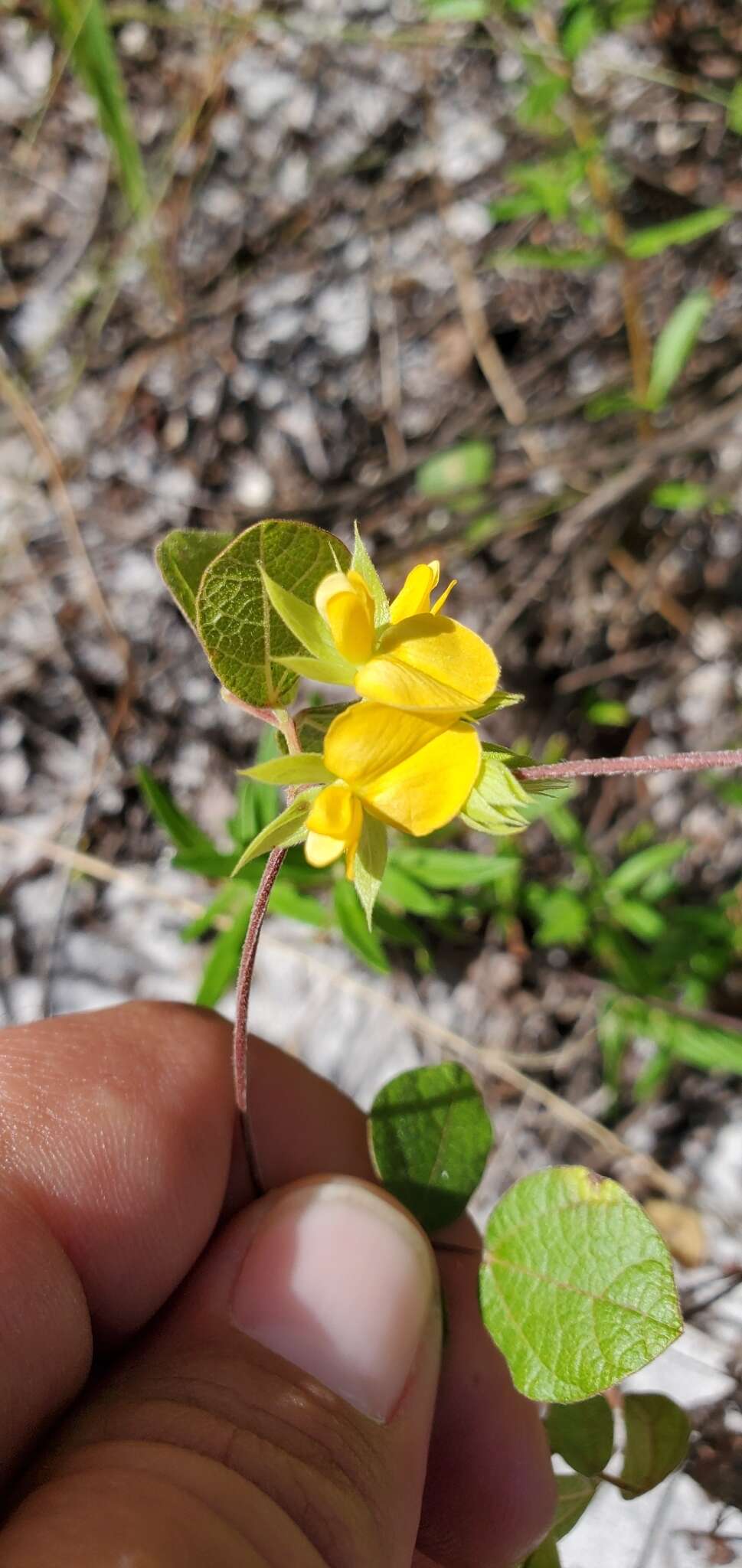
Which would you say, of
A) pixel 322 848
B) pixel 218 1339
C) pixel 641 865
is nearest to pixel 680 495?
pixel 641 865

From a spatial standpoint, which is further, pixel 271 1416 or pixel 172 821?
pixel 172 821

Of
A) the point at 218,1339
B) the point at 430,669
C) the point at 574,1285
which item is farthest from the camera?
the point at 218,1339

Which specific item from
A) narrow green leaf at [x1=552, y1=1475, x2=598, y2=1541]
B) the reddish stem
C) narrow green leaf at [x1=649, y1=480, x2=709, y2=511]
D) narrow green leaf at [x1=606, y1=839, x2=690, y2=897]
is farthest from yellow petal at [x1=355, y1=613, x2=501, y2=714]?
narrow green leaf at [x1=649, y1=480, x2=709, y2=511]

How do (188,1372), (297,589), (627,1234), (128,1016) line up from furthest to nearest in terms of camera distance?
(128,1016)
(188,1372)
(627,1234)
(297,589)

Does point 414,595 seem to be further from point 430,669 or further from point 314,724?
point 314,724

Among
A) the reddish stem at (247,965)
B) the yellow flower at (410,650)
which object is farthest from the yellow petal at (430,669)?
the reddish stem at (247,965)

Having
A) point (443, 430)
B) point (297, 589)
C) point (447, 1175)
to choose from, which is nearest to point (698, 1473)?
point (447, 1175)

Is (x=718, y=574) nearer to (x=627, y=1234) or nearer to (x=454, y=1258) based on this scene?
(x=454, y=1258)
